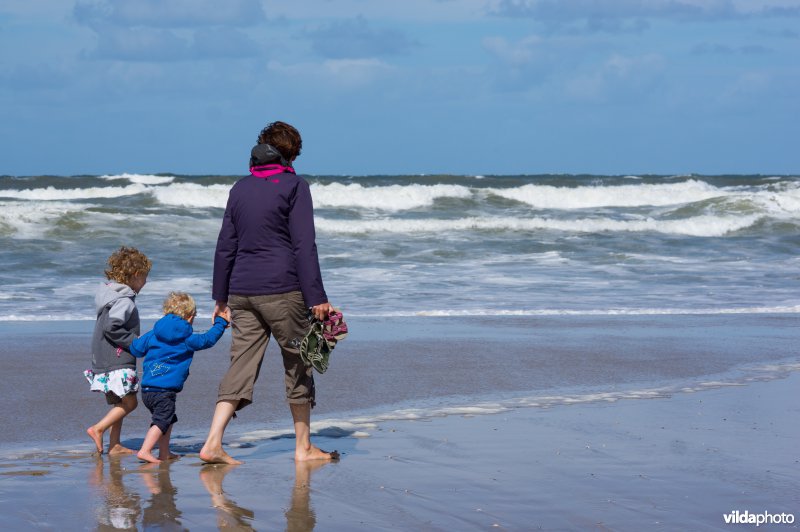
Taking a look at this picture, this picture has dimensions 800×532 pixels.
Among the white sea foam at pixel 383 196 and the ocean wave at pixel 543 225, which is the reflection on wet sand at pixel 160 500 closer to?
the ocean wave at pixel 543 225

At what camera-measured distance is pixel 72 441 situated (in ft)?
17.6

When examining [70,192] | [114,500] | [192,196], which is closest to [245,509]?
[114,500]

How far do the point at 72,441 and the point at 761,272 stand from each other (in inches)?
499

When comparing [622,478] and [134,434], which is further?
[134,434]

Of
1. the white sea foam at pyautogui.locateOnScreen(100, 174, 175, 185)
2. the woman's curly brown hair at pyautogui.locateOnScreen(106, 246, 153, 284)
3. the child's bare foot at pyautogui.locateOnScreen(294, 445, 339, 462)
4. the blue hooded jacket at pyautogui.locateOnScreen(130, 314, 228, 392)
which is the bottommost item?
the child's bare foot at pyautogui.locateOnScreen(294, 445, 339, 462)

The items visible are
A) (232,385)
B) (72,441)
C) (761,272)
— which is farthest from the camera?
(761,272)

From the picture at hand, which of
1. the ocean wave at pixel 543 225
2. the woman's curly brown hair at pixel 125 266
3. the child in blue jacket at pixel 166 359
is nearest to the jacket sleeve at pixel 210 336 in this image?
the child in blue jacket at pixel 166 359

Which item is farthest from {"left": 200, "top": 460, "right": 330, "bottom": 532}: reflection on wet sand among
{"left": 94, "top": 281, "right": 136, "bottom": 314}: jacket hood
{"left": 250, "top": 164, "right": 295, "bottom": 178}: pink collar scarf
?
{"left": 250, "top": 164, "right": 295, "bottom": 178}: pink collar scarf

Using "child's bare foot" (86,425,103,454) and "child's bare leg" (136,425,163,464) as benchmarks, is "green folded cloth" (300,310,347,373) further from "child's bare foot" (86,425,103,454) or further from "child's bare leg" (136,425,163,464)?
"child's bare foot" (86,425,103,454)

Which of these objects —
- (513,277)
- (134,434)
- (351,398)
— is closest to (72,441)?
(134,434)

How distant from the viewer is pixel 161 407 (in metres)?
4.91

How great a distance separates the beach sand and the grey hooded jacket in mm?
470

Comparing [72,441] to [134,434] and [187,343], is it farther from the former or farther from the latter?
[187,343]

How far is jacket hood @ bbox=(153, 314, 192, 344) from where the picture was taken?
488cm
